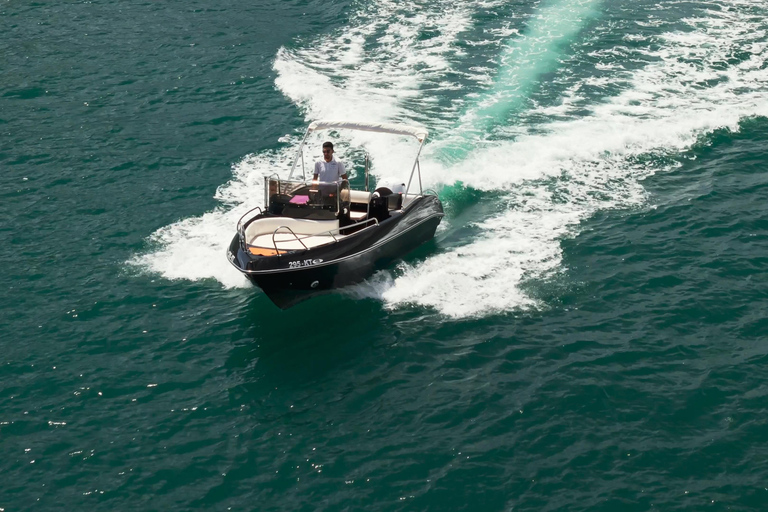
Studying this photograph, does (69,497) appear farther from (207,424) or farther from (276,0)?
(276,0)

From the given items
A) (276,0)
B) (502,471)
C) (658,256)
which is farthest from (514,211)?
(276,0)

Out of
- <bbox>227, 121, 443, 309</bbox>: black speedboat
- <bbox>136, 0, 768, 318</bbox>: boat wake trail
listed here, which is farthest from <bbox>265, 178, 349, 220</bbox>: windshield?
<bbox>136, 0, 768, 318</bbox>: boat wake trail

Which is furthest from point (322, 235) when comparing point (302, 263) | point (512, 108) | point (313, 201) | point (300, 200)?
point (512, 108)

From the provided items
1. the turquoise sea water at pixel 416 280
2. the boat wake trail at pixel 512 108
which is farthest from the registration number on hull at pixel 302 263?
the boat wake trail at pixel 512 108

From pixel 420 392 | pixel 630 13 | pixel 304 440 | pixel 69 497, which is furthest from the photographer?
pixel 630 13

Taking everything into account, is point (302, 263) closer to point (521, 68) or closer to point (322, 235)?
point (322, 235)

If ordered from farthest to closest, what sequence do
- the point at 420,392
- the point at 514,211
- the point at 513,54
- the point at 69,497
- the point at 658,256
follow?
the point at 513,54
the point at 514,211
the point at 658,256
the point at 420,392
the point at 69,497
